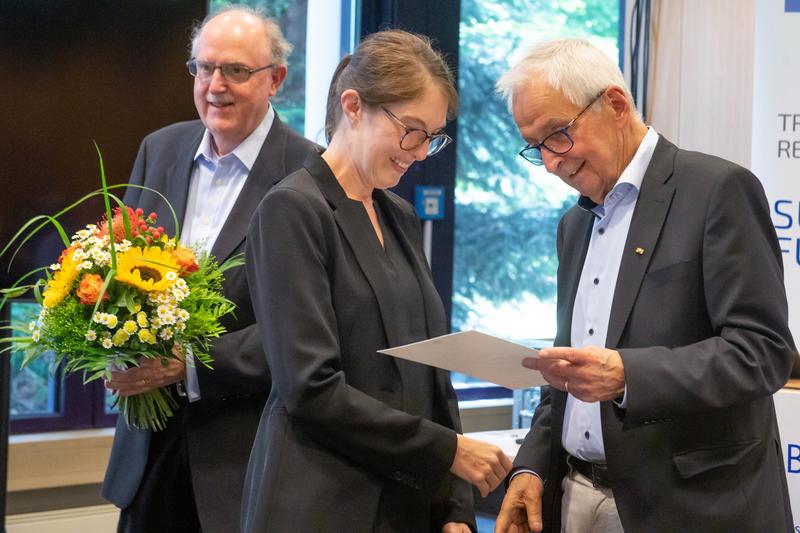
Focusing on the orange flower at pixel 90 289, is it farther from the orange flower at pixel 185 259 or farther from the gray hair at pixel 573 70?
the gray hair at pixel 573 70

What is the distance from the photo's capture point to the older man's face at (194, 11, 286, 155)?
2.73 meters

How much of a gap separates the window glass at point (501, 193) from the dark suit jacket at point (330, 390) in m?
3.24

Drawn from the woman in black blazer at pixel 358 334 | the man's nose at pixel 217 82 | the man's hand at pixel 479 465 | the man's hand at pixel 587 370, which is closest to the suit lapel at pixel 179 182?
the man's nose at pixel 217 82

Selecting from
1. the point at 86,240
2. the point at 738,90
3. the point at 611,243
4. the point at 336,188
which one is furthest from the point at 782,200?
the point at 86,240

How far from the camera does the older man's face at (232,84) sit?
2.73 meters

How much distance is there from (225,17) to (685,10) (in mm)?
3123

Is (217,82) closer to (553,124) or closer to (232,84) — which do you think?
(232,84)

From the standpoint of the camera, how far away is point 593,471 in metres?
2.08

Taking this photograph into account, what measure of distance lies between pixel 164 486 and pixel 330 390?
0.95 meters

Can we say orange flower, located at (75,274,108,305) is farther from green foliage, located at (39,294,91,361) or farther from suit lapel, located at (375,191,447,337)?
suit lapel, located at (375,191,447,337)

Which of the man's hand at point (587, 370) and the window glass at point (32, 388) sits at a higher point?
the man's hand at point (587, 370)

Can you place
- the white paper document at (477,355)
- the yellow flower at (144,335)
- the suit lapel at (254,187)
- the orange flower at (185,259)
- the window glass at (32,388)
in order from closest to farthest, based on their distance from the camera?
the white paper document at (477,355) → the yellow flower at (144,335) → the orange flower at (185,259) → the suit lapel at (254,187) → the window glass at (32,388)

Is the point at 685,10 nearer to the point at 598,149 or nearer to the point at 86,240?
the point at 598,149

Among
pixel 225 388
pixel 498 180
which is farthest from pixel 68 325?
pixel 498 180
